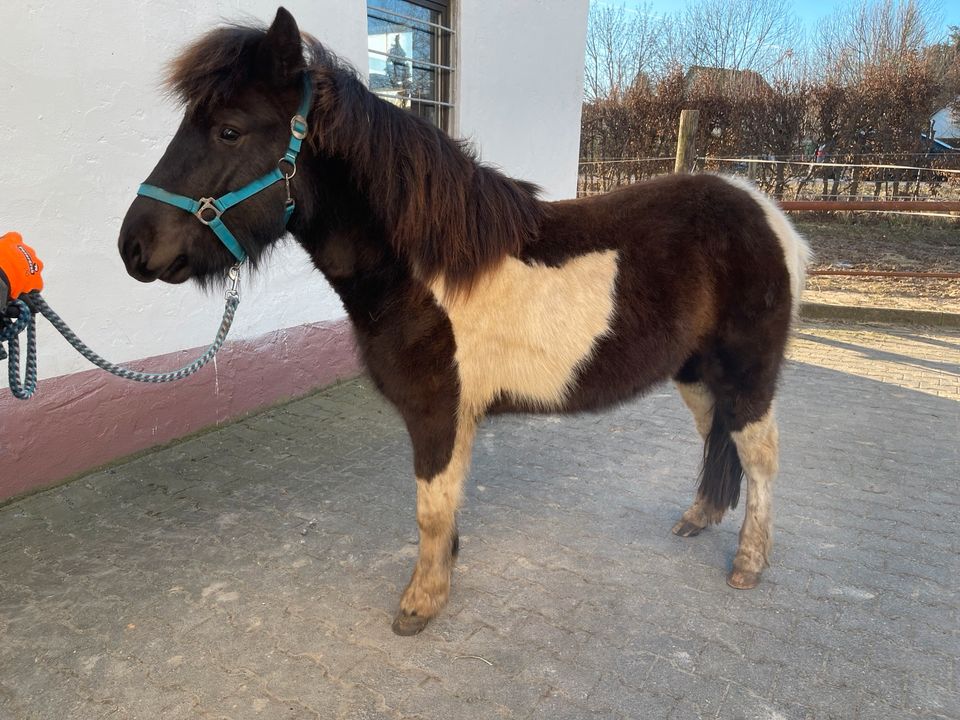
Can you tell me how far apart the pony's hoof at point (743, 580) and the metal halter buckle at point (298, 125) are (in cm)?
248

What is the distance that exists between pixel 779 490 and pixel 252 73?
3362 millimetres

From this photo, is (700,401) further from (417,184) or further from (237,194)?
(237,194)

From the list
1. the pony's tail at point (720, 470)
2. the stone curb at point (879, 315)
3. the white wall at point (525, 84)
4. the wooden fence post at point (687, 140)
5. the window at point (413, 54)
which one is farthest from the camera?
the stone curb at point (879, 315)

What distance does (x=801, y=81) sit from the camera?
12.7 m

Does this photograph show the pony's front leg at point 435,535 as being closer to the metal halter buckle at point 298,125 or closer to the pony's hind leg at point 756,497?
the metal halter buckle at point 298,125

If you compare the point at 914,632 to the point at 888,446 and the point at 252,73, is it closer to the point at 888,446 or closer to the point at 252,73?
the point at 888,446

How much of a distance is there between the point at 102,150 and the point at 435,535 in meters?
2.83

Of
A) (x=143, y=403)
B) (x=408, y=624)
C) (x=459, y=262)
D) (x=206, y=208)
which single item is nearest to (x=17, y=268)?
(x=206, y=208)

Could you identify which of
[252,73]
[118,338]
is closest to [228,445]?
[118,338]

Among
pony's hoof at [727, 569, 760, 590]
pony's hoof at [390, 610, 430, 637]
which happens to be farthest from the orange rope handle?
pony's hoof at [727, 569, 760, 590]

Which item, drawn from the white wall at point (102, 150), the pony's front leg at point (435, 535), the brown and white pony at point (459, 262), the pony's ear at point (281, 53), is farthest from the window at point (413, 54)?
the pony's front leg at point (435, 535)

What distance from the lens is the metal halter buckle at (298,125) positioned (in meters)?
1.88

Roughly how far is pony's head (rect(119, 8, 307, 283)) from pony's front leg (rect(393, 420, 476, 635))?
1009mm

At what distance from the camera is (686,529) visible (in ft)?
10.0
